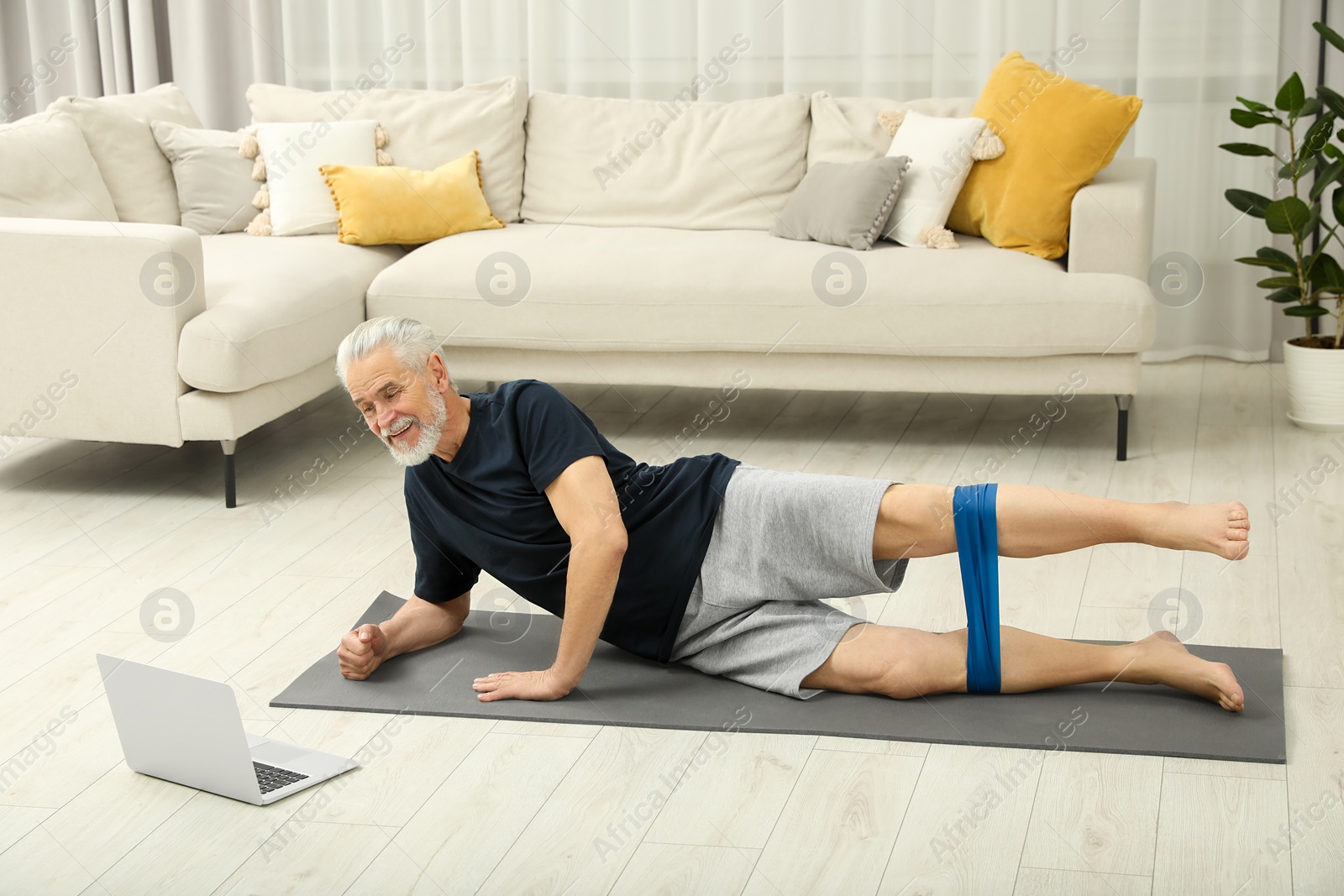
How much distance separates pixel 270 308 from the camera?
3.23 m

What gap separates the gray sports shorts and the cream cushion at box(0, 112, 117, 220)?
2293 millimetres

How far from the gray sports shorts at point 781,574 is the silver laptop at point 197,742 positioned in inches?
23.2

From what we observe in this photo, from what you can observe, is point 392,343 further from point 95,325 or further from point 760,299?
point 760,299

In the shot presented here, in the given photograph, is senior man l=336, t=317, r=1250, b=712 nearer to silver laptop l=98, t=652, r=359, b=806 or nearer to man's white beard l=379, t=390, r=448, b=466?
man's white beard l=379, t=390, r=448, b=466

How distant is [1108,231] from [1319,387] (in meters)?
0.71

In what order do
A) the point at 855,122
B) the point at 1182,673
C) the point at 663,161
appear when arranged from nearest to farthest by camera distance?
the point at 1182,673 → the point at 855,122 → the point at 663,161

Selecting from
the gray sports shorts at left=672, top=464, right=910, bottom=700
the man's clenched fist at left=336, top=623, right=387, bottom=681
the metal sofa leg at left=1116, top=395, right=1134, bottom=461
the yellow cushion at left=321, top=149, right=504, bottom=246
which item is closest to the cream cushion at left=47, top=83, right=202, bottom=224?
the yellow cushion at left=321, top=149, right=504, bottom=246

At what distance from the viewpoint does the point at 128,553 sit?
9.52 feet

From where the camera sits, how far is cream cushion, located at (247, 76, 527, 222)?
4215 mm

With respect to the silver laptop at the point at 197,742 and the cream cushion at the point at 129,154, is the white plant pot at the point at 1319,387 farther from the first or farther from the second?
the cream cushion at the point at 129,154

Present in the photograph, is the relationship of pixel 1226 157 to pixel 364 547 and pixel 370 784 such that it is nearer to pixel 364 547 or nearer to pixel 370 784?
pixel 364 547

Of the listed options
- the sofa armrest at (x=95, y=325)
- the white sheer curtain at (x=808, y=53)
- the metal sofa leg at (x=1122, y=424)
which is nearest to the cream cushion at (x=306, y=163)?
the white sheer curtain at (x=808, y=53)

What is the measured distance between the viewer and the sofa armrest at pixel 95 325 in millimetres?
3045

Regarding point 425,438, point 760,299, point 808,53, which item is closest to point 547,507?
point 425,438
